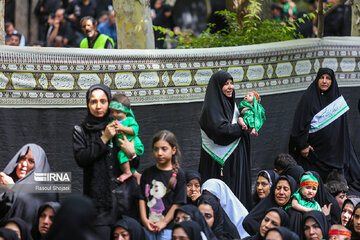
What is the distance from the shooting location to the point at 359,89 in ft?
41.4

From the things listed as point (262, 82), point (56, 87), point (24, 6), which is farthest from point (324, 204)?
point (24, 6)

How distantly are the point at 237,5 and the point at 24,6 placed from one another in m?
6.06

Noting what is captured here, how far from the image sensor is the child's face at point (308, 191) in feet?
31.4

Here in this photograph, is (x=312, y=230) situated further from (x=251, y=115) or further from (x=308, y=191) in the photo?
(x=251, y=115)

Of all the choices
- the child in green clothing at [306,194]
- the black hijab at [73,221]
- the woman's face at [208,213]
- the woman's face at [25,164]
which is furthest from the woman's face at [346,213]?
the black hijab at [73,221]

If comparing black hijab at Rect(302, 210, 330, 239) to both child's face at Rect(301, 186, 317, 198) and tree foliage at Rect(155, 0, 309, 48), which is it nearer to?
child's face at Rect(301, 186, 317, 198)

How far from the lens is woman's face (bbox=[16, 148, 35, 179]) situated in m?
8.74

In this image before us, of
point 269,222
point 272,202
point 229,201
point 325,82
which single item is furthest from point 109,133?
point 325,82

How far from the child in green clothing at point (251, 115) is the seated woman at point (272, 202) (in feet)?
2.49

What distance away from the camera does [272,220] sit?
28.6 feet

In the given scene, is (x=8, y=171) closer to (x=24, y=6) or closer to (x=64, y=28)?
(x=64, y=28)

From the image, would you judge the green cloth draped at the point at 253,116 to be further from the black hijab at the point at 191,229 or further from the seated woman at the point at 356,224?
the black hijab at the point at 191,229

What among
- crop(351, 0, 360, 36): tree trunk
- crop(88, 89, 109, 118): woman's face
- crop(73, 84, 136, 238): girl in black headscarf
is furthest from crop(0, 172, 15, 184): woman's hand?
crop(351, 0, 360, 36): tree trunk

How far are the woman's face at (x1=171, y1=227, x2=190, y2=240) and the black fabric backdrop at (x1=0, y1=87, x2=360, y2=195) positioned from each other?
3.32 metres
